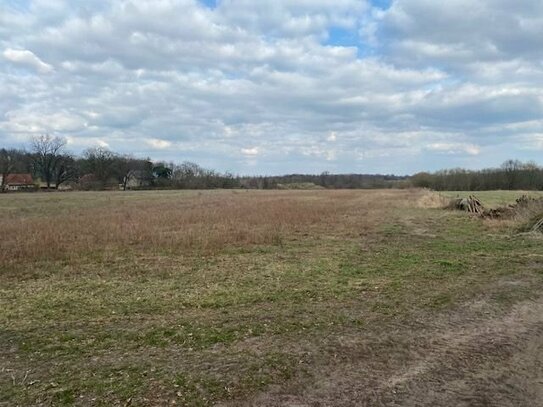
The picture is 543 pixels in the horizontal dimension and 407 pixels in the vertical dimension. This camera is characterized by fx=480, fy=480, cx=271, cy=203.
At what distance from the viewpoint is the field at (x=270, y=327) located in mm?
4922

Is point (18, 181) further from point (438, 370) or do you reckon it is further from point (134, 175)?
point (438, 370)

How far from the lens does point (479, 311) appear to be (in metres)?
8.15

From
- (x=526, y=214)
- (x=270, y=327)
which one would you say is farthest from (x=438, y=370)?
(x=526, y=214)

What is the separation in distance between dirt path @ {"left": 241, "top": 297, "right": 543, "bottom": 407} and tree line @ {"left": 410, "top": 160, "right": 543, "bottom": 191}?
120 metres

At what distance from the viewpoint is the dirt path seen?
4664mm

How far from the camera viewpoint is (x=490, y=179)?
120 meters

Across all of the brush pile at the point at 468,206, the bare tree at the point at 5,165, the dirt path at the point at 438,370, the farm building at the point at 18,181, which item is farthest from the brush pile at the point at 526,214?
the farm building at the point at 18,181

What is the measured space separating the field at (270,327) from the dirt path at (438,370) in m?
0.02

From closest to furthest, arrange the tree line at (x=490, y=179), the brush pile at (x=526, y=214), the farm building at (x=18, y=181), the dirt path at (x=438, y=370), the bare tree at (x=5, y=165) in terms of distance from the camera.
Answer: the dirt path at (x=438, y=370), the brush pile at (x=526, y=214), the bare tree at (x=5, y=165), the farm building at (x=18, y=181), the tree line at (x=490, y=179)

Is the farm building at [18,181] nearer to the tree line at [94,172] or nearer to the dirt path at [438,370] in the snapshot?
the tree line at [94,172]

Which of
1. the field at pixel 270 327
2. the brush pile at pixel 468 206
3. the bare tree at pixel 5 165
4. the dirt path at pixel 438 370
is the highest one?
the bare tree at pixel 5 165

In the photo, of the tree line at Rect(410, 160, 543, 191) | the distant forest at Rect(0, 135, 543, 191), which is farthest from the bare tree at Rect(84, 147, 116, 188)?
the tree line at Rect(410, 160, 543, 191)

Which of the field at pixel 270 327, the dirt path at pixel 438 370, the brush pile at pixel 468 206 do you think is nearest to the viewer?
the dirt path at pixel 438 370

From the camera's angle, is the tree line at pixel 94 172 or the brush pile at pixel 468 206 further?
the tree line at pixel 94 172
